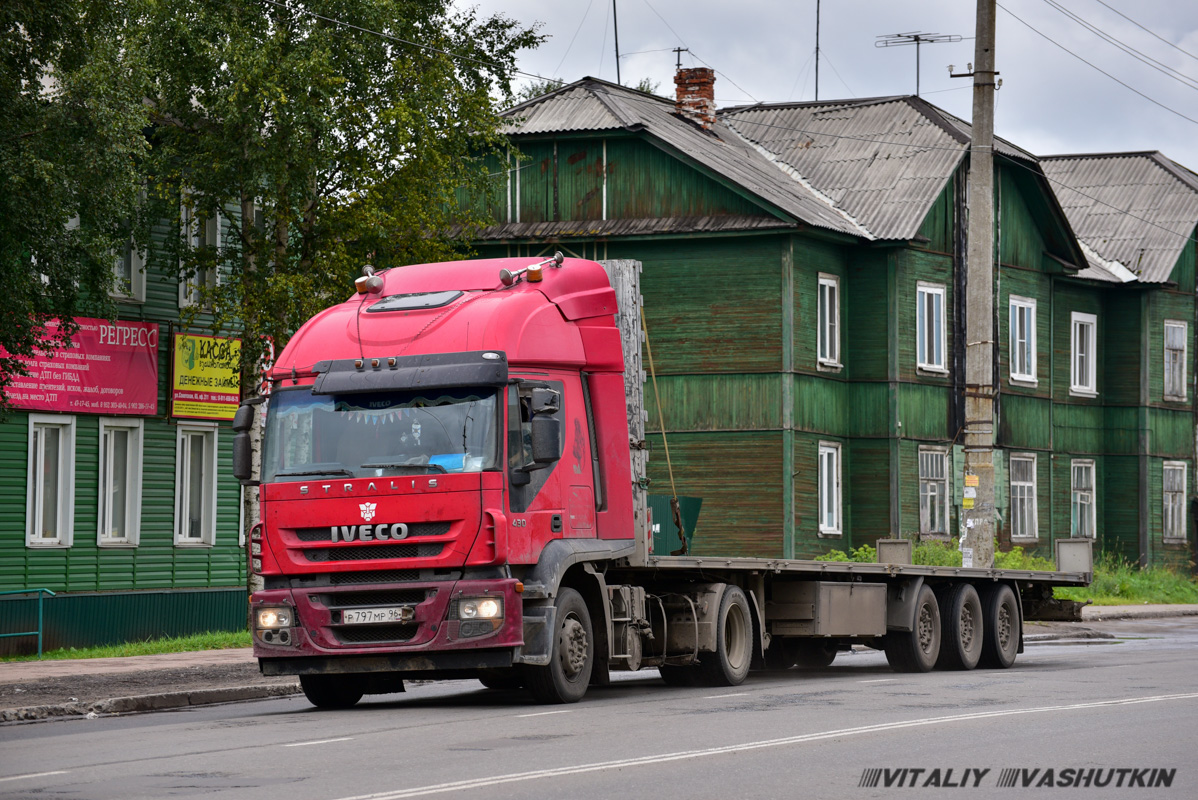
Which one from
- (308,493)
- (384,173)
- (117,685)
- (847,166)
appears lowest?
(117,685)

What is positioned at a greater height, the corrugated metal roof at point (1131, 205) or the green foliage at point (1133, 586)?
the corrugated metal roof at point (1131, 205)

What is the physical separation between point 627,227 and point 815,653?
16948 millimetres

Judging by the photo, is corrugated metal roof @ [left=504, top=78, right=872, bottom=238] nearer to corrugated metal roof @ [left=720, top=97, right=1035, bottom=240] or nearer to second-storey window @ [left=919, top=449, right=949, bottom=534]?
corrugated metal roof @ [left=720, top=97, right=1035, bottom=240]

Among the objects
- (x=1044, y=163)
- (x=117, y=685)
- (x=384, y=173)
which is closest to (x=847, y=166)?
(x=1044, y=163)

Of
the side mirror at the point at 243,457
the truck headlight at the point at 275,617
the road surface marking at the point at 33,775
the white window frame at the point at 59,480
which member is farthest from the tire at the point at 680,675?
the white window frame at the point at 59,480

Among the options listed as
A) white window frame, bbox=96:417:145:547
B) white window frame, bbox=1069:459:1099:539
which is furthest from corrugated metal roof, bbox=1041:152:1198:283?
white window frame, bbox=96:417:145:547

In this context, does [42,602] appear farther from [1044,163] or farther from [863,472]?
[1044,163]

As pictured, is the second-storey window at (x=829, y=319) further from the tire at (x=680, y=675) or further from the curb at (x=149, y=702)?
the curb at (x=149, y=702)

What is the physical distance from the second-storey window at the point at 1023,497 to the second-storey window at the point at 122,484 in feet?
74.2

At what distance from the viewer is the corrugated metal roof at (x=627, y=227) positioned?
35.1 meters

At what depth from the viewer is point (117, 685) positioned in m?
17.8

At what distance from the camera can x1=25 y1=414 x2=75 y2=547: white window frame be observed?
24.5 metres

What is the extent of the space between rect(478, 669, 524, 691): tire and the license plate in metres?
1.12

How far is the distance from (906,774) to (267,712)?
7.15m
